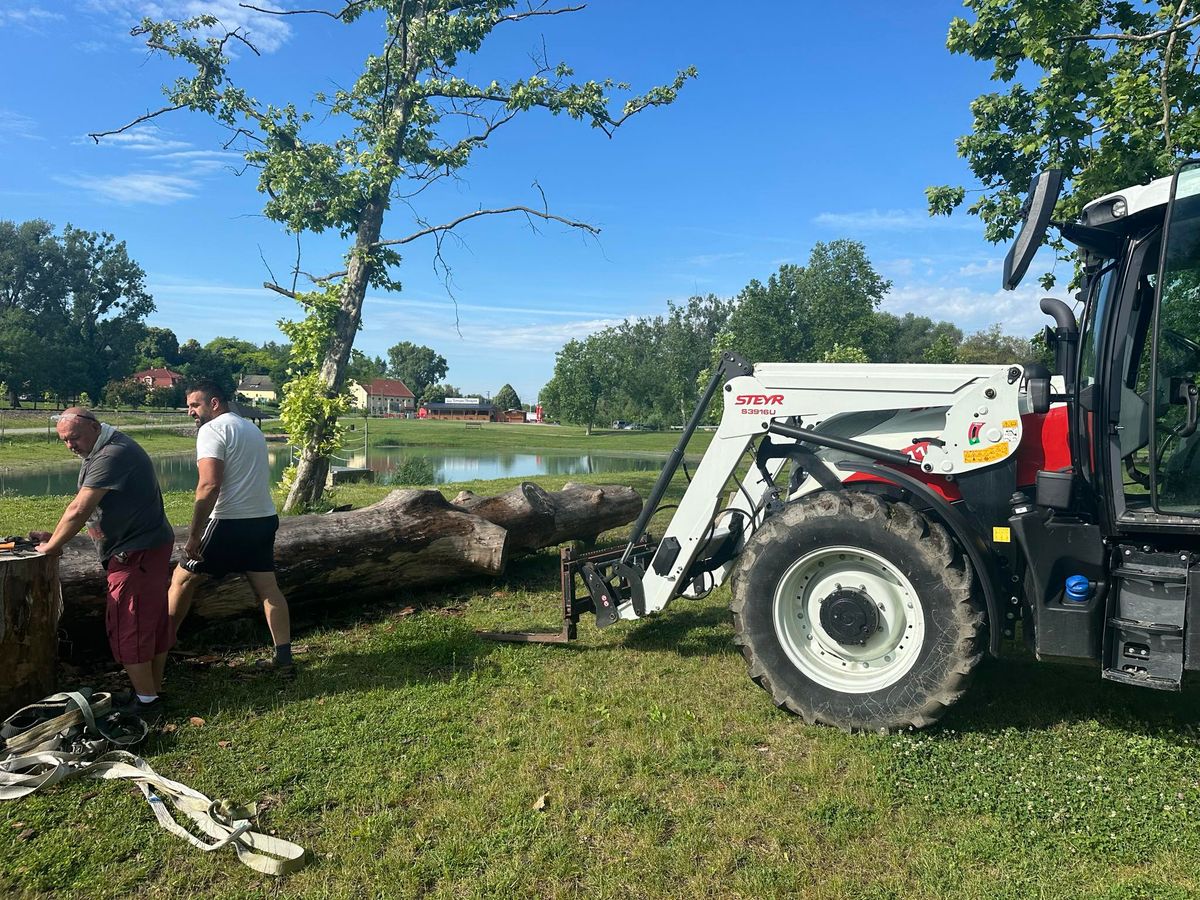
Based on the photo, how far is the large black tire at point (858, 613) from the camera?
13.5ft

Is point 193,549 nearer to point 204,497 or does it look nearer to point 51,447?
point 204,497

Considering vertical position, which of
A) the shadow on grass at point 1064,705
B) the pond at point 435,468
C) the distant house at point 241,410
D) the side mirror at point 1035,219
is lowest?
the pond at point 435,468

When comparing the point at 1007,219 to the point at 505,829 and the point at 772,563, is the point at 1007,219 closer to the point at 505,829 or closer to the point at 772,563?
the point at 772,563

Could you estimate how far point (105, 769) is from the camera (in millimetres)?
3770

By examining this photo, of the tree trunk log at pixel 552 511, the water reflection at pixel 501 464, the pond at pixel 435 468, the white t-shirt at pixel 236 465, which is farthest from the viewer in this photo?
the water reflection at pixel 501 464

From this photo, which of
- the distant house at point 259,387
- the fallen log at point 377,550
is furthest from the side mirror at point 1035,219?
the distant house at point 259,387

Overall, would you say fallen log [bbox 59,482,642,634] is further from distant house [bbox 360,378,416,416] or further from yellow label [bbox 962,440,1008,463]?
distant house [bbox 360,378,416,416]

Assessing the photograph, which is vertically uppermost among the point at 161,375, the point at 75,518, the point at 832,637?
the point at 161,375

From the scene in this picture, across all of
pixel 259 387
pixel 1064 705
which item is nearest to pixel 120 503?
pixel 1064 705

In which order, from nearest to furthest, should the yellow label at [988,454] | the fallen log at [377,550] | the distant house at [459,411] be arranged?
the yellow label at [988,454], the fallen log at [377,550], the distant house at [459,411]

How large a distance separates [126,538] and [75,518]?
11.4 inches

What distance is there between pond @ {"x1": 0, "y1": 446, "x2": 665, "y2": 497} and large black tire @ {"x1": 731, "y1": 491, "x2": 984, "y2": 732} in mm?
16387

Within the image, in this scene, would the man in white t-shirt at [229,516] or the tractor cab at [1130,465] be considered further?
the man in white t-shirt at [229,516]

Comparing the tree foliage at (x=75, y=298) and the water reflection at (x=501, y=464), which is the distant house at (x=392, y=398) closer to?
the tree foliage at (x=75, y=298)
